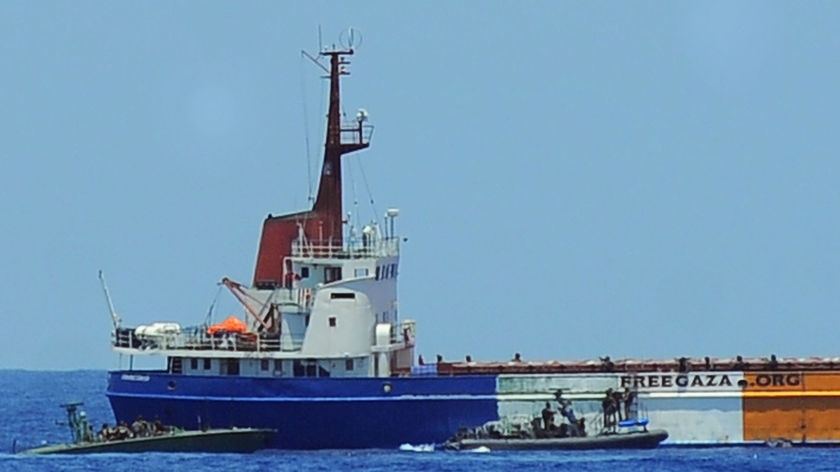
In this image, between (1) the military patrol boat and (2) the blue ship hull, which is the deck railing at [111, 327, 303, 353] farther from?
(1) the military patrol boat

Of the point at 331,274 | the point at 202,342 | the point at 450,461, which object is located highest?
the point at 331,274

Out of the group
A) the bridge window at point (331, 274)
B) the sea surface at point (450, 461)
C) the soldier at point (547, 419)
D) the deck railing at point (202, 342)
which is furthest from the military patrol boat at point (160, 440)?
the soldier at point (547, 419)

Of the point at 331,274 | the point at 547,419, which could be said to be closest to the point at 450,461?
the point at 547,419

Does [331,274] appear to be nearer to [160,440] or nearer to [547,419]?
[160,440]

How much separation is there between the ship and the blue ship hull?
0.08 ft

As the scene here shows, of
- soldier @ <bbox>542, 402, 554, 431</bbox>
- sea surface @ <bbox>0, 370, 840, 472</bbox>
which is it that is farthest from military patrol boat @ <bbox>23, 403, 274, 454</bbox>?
soldier @ <bbox>542, 402, 554, 431</bbox>

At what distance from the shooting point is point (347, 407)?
202ft

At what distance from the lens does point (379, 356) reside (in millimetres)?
62938

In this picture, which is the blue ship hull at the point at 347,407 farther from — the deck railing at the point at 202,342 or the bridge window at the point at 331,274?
the bridge window at the point at 331,274

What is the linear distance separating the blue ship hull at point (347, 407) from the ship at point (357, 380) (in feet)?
0.08

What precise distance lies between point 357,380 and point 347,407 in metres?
0.69

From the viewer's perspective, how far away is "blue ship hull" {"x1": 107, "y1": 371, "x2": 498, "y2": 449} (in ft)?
202

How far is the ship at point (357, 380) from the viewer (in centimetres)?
6172

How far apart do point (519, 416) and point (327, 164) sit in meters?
7.94
